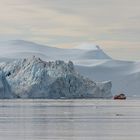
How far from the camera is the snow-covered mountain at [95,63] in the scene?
12344 cm

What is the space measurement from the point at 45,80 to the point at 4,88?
5379 mm

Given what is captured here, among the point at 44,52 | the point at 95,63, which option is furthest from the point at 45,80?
the point at 44,52

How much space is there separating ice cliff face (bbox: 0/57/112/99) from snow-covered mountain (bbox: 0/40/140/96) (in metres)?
43.9

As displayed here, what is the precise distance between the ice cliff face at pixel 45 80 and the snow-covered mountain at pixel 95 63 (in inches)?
1729

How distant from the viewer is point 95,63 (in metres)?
130

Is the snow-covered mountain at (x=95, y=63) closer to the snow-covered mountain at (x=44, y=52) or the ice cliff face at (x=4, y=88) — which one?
the snow-covered mountain at (x=44, y=52)

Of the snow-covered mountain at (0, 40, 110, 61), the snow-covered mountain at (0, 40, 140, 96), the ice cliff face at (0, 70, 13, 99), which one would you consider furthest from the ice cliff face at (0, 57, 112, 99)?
the snow-covered mountain at (0, 40, 110, 61)

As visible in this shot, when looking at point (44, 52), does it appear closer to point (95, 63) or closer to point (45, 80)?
point (95, 63)

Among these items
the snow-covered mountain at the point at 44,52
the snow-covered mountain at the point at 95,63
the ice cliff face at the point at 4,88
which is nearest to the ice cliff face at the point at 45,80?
the ice cliff face at the point at 4,88

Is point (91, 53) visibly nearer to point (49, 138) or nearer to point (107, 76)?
point (107, 76)

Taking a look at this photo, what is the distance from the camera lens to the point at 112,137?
18750 mm

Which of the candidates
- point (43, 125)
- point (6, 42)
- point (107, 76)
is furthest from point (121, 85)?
point (43, 125)

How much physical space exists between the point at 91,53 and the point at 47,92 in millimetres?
67529

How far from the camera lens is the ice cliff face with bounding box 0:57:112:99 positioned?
7050cm
